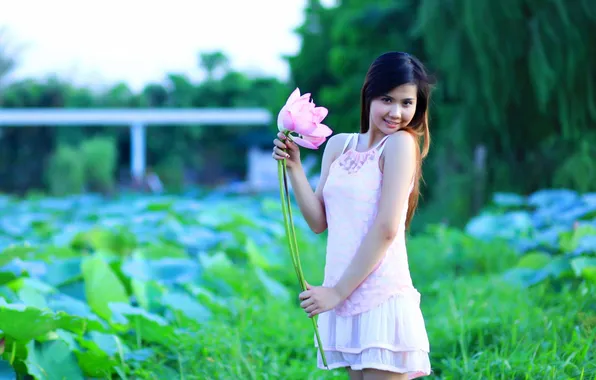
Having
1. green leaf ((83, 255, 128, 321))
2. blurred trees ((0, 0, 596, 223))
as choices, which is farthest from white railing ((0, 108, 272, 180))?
green leaf ((83, 255, 128, 321))

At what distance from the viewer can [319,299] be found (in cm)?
160

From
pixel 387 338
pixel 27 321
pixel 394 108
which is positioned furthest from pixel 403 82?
pixel 27 321

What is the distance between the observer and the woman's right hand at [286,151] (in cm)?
166

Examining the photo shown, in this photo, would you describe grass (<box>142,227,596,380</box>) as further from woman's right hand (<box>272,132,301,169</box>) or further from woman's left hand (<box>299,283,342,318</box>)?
woman's right hand (<box>272,132,301,169</box>)

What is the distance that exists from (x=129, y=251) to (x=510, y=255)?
259cm

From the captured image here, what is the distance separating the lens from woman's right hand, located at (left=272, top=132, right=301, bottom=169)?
5.44ft

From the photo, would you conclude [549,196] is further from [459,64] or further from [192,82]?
[192,82]

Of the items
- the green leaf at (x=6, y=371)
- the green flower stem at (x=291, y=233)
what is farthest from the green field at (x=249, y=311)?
the green flower stem at (x=291, y=233)

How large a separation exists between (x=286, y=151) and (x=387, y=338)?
18.6 inches

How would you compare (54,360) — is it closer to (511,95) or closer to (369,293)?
(369,293)

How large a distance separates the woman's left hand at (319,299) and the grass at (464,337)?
2.63ft

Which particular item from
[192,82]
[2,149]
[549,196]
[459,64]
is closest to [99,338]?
[549,196]

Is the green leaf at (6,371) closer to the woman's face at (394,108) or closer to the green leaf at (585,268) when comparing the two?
the woman's face at (394,108)

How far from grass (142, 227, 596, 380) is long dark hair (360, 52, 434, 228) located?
0.87m
